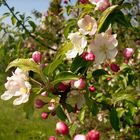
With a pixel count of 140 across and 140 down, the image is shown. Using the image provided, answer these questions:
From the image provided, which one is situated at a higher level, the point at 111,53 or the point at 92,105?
the point at 111,53

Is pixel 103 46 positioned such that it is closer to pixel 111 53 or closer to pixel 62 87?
pixel 111 53

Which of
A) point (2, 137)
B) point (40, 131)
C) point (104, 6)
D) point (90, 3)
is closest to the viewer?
point (104, 6)

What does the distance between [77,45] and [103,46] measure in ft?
0.33

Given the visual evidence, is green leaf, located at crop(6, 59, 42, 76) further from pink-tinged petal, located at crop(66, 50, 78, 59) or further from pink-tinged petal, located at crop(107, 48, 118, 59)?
pink-tinged petal, located at crop(107, 48, 118, 59)

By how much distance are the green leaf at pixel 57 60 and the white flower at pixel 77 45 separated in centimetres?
2

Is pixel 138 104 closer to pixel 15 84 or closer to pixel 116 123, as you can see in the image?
pixel 116 123

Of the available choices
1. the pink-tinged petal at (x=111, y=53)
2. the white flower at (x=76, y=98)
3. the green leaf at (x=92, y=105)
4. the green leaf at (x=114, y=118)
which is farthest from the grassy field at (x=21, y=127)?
the pink-tinged petal at (x=111, y=53)

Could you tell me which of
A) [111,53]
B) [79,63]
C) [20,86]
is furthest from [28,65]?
[111,53]

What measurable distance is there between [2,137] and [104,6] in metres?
5.86

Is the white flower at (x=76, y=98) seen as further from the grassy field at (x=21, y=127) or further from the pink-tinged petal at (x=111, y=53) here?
the grassy field at (x=21, y=127)

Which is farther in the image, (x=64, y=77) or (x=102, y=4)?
(x=102, y=4)

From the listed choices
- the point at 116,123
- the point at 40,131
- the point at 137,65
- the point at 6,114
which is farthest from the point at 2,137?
the point at 116,123

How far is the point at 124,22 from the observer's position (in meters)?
1.64

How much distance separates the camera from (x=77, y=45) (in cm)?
146
